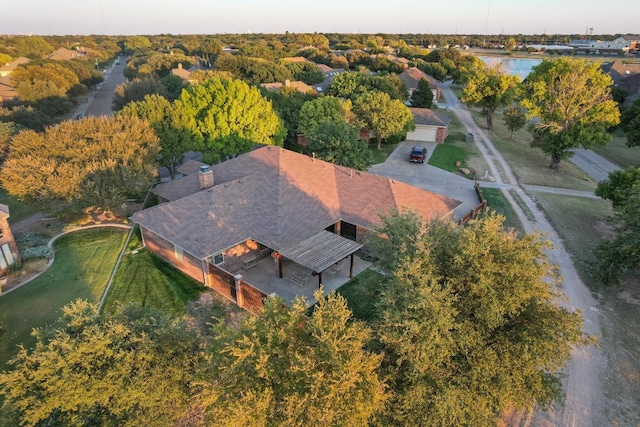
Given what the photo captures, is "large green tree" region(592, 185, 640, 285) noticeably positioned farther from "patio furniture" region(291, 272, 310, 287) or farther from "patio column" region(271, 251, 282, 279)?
"patio column" region(271, 251, 282, 279)

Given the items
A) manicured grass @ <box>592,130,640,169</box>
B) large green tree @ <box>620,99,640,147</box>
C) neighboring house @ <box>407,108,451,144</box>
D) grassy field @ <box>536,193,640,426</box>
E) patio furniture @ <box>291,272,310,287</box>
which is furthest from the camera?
neighboring house @ <box>407,108,451,144</box>

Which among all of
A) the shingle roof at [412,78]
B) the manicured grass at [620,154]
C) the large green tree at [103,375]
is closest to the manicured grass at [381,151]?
the manicured grass at [620,154]

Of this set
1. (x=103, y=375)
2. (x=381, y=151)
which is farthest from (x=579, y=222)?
(x=103, y=375)

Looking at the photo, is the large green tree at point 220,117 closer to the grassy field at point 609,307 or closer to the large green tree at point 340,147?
the large green tree at point 340,147

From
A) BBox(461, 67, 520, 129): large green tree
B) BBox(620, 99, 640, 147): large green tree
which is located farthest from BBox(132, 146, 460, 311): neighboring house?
BBox(461, 67, 520, 129): large green tree

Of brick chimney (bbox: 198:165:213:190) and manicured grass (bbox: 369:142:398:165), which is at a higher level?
brick chimney (bbox: 198:165:213:190)

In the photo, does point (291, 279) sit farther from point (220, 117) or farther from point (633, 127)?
point (633, 127)
